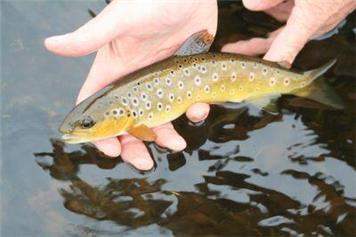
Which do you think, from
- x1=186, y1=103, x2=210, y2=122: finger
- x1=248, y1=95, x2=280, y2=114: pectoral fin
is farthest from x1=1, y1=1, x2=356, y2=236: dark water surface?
x1=186, y1=103, x2=210, y2=122: finger

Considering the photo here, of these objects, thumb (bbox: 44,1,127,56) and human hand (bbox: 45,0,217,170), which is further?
human hand (bbox: 45,0,217,170)

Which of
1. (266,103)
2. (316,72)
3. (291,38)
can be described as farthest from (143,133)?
(316,72)

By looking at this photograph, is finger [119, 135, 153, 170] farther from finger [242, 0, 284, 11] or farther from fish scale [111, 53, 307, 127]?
finger [242, 0, 284, 11]

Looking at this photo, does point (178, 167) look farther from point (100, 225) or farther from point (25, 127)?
point (25, 127)

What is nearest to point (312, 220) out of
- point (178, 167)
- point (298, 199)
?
point (298, 199)

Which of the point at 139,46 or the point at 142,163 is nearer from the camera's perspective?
the point at 142,163

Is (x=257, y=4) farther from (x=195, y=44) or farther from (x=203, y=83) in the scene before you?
(x=203, y=83)

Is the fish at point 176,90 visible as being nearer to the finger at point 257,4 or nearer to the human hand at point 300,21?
the human hand at point 300,21
